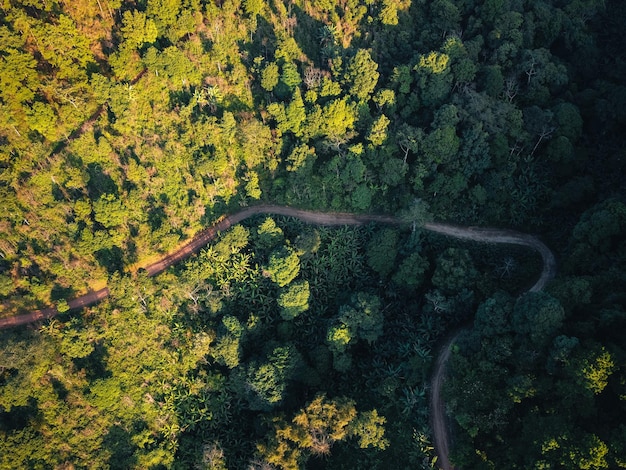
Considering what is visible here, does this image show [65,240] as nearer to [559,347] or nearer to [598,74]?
[559,347]

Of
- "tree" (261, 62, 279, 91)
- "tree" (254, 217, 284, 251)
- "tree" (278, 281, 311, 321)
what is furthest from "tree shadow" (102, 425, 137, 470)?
"tree" (261, 62, 279, 91)

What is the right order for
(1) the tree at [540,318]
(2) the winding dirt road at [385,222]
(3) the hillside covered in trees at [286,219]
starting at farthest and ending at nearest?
(2) the winding dirt road at [385,222], (3) the hillside covered in trees at [286,219], (1) the tree at [540,318]

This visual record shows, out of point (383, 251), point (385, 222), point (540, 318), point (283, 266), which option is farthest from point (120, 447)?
point (540, 318)

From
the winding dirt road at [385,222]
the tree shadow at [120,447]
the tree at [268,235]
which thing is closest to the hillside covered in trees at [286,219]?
the tree shadow at [120,447]

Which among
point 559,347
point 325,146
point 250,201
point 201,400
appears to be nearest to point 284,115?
point 325,146

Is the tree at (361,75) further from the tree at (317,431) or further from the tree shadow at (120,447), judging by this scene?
the tree shadow at (120,447)

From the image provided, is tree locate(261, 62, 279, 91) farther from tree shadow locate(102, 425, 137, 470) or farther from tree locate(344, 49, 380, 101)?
tree shadow locate(102, 425, 137, 470)

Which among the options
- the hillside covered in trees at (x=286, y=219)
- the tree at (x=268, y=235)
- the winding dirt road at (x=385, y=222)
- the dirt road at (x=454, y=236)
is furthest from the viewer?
the tree at (x=268, y=235)
